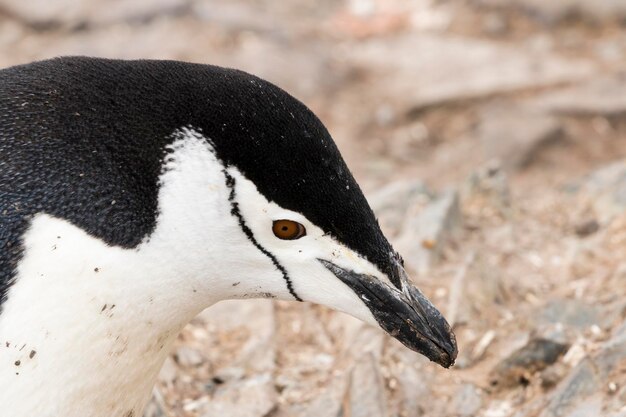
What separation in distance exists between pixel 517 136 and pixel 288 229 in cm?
382

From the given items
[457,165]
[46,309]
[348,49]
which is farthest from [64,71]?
[348,49]

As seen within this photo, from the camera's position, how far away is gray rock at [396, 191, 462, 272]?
169 inches

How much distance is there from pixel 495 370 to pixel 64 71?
186cm

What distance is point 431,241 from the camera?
171 inches

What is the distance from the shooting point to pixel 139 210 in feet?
7.70

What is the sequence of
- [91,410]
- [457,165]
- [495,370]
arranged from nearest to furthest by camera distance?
[91,410]
[495,370]
[457,165]

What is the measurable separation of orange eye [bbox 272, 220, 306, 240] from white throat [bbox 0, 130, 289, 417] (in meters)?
0.08

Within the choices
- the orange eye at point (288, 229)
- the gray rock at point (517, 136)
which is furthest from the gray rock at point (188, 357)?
the gray rock at point (517, 136)

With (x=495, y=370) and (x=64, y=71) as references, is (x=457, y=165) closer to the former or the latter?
(x=495, y=370)

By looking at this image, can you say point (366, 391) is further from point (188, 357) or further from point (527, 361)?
point (188, 357)

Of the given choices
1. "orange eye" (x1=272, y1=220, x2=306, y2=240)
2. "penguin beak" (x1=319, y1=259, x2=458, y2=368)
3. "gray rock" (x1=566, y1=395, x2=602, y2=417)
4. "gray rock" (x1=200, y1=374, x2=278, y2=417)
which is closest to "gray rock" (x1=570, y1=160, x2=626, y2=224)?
"gray rock" (x1=566, y1=395, x2=602, y2=417)

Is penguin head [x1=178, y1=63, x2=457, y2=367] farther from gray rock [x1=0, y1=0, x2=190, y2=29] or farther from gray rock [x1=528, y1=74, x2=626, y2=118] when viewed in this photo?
gray rock [x1=0, y1=0, x2=190, y2=29]

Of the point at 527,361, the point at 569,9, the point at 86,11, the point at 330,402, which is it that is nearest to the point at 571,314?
the point at 527,361

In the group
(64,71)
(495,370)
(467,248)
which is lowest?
(495,370)
